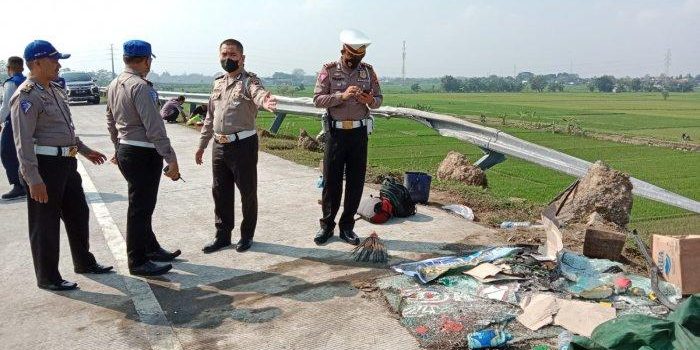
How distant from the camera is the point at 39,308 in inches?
163

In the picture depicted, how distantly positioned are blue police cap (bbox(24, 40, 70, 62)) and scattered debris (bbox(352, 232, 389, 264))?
2903 millimetres

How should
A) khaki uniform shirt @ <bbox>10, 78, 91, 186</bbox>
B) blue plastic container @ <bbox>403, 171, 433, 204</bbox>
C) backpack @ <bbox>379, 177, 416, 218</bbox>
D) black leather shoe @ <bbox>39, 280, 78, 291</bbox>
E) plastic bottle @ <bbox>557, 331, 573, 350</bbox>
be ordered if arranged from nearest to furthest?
plastic bottle @ <bbox>557, 331, 573, 350</bbox> → khaki uniform shirt @ <bbox>10, 78, 91, 186</bbox> → black leather shoe @ <bbox>39, 280, 78, 291</bbox> → backpack @ <bbox>379, 177, 416, 218</bbox> → blue plastic container @ <bbox>403, 171, 433, 204</bbox>

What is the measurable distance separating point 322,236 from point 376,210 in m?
0.88

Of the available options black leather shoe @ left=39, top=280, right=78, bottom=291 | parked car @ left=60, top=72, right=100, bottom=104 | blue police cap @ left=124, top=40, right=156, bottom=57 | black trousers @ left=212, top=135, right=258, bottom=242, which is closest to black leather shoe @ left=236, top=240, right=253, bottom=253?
black trousers @ left=212, top=135, right=258, bottom=242

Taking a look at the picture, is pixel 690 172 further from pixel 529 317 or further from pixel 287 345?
pixel 287 345

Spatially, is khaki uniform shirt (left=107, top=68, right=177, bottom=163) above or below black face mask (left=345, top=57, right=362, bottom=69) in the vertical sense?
below

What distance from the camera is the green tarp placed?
109 inches

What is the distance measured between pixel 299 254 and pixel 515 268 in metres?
1.91

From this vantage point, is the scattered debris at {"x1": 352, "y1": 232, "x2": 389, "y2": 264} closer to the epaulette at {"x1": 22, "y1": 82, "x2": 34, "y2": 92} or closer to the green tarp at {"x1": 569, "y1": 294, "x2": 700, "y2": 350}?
the green tarp at {"x1": 569, "y1": 294, "x2": 700, "y2": 350}

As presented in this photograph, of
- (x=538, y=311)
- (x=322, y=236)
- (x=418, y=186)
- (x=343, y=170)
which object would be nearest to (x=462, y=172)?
(x=418, y=186)

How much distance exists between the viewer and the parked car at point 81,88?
26.5m

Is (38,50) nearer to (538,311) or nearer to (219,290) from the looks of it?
(219,290)

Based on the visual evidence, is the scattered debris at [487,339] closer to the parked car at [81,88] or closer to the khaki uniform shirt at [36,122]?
the khaki uniform shirt at [36,122]

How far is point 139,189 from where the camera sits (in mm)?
4625
